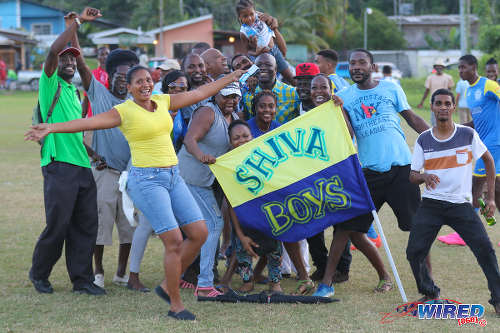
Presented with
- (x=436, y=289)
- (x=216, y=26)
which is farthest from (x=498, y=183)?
(x=216, y=26)

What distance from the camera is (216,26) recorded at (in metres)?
61.7

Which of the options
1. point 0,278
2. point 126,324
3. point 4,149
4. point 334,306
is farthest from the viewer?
point 4,149

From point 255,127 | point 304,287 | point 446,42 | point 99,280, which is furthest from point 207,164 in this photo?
point 446,42

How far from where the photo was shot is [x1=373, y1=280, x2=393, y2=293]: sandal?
677 centimetres

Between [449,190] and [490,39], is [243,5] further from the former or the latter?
[490,39]

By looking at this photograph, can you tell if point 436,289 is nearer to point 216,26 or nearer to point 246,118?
point 246,118

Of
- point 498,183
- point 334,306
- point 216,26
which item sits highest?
point 216,26

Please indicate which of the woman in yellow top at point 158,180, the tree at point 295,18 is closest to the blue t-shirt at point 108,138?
the woman in yellow top at point 158,180

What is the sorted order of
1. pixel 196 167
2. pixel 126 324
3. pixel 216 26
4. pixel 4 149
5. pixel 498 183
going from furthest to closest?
pixel 216 26, pixel 4 149, pixel 498 183, pixel 196 167, pixel 126 324

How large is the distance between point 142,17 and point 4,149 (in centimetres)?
4555

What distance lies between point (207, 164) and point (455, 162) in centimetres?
219

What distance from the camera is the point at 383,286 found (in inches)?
268

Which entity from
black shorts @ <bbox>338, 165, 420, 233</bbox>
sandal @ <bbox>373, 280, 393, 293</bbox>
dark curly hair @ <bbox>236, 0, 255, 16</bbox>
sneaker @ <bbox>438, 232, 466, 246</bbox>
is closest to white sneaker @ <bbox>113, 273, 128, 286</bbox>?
black shorts @ <bbox>338, 165, 420, 233</bbox>

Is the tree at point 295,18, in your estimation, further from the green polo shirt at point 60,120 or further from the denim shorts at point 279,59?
the green polo shirt at point 60,120
